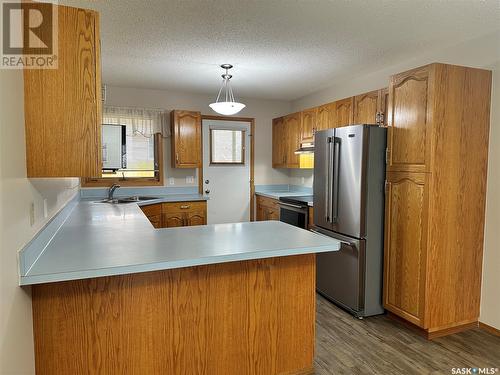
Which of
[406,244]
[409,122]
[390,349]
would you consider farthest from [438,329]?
[409,122]

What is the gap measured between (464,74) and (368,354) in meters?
2.23

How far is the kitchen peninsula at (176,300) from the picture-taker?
59.5 inches

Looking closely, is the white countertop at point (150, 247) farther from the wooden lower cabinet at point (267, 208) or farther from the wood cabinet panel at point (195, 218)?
the wooden lower cabinet at point (267, 208)

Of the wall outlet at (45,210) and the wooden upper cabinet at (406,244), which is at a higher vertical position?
the wall outlet at (45,210)

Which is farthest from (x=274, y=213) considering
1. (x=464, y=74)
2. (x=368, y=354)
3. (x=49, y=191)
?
(x=49, y=191)

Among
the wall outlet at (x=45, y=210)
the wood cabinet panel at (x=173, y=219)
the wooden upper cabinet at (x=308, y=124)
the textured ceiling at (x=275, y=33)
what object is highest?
the textured ceiling at (x=275, y=33)

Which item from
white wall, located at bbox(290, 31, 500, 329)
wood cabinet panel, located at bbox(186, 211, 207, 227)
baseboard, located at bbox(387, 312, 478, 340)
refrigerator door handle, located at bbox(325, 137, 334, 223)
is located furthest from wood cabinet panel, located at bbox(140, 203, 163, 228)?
white wall, located at bbox(290, 31, 500, 329)

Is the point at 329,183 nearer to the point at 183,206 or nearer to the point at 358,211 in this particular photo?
the point at 358,211

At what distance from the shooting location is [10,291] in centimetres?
115

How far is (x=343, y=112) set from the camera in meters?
3.77

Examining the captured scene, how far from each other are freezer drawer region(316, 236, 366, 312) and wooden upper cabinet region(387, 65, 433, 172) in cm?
80

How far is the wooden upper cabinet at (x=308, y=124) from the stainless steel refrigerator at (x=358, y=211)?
1.18m

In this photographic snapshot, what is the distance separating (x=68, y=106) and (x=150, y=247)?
2.55 feet

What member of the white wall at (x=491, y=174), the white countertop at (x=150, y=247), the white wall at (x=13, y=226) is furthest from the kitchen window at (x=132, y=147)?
the white wall at (x=491, y=174)
